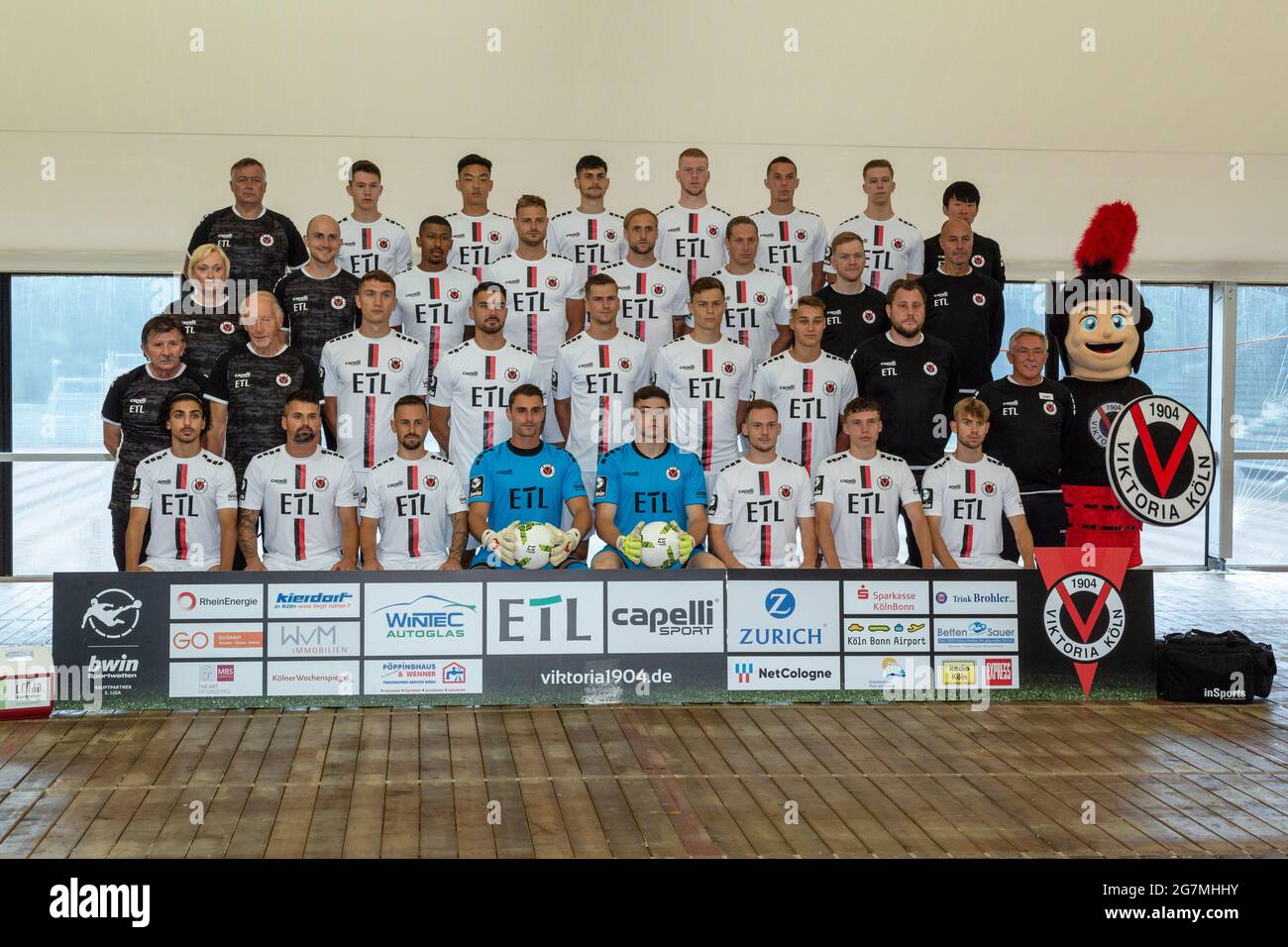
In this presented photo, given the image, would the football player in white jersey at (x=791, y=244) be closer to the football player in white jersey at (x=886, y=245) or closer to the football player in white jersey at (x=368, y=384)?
the football player in white jersey at (x=886, y=245)

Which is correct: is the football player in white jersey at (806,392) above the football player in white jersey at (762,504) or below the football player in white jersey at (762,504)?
above

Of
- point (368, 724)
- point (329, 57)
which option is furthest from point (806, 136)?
point (368, 724)

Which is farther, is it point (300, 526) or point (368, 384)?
point (368, 384)

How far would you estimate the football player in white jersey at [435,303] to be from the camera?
988 centimetres

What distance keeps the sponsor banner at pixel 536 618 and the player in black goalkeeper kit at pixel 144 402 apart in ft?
9.33

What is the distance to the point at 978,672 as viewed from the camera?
8.38 meters

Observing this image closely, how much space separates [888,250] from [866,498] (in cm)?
250

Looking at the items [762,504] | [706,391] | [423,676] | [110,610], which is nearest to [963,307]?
[706,391]

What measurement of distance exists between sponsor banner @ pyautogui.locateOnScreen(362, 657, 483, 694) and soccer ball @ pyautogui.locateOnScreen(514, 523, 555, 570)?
69cm

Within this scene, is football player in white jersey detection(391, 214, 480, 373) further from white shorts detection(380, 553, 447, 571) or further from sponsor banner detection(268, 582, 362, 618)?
sponsor banner detection(268, 582, 362, 618)

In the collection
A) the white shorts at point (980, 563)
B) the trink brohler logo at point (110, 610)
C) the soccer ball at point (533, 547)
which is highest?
the soccer ball at point (533, 547)

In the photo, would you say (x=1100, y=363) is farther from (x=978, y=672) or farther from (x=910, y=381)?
(x=978, y=672)

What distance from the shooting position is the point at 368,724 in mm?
7770

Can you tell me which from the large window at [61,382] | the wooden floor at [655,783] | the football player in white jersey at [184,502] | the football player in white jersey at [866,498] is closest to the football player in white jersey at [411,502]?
the football player in white jersey at [184,502]
